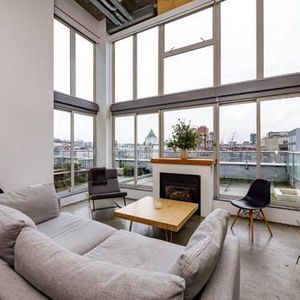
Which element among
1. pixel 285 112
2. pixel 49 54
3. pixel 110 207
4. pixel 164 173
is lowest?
pixel 110 207

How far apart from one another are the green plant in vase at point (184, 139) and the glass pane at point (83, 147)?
238cm

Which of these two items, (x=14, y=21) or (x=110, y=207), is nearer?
(x=14, y=21)

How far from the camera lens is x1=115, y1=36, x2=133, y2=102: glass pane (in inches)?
204

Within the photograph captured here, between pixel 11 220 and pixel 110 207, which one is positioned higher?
pixel 11 220

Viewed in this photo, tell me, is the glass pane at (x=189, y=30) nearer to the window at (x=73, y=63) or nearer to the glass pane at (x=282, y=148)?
the glass pane at (x=282, y=148)

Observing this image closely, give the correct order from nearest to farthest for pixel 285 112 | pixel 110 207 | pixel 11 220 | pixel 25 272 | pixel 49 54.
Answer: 1. pixel 25 272
2. pixel 11 220
3. pixel 285 112
4. pixel 49 54
5. pixel 110 207

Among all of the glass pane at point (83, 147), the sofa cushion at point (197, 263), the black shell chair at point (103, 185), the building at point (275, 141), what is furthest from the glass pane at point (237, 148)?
the glass pane at point (83, 147)

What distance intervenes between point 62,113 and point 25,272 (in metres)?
4.10

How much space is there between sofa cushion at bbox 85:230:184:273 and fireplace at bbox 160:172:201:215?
2.26 m

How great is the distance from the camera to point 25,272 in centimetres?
93

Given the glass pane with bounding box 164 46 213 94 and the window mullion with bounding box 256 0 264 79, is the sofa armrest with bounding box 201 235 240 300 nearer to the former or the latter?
the window mullion with bounding box 256 0 264 79

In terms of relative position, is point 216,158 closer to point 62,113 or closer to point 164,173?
point 164,173

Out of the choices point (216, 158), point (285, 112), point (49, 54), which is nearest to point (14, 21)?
point (49, 54)

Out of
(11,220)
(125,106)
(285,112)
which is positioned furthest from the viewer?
(125,106)
